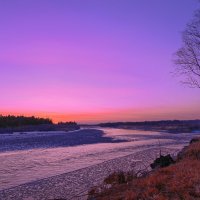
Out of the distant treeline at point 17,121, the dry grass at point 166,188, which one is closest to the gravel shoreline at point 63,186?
the dry grass at point 166,188

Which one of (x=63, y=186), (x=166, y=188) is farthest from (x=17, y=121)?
(x=166, y=188)

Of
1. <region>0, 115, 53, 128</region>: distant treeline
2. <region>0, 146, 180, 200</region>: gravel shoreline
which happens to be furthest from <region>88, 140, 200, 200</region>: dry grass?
<region>0, 115, 53, 128</region>: distant treeline

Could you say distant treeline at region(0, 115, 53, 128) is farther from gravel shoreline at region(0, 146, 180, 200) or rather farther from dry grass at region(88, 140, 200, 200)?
dry grass at region(88, 140, 200, 200)

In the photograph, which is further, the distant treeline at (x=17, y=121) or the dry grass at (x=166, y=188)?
the distant treeline at (x=17, y=121)

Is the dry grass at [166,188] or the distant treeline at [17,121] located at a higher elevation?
the distant treeline at [17,121]

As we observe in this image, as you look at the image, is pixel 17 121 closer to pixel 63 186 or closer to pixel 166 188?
pixel 63 186

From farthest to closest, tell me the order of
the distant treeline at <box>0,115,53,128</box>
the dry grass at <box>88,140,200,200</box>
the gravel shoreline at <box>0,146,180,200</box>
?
the distant treeline at <box>0,115,53,128</box> < the gravel shoreline at <box>0,146,180,200</box> < the dry grass at <box>88,140,200,200</box>

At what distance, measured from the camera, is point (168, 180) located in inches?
507

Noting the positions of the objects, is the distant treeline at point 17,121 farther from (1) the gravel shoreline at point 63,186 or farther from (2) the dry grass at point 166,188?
(2) the dry grass at point 166,188

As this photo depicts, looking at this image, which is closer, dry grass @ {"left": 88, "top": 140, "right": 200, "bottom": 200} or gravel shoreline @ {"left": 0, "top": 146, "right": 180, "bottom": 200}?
dry grass @ {"left": 88, "top": 140, "right": 200, "bottom": 200}

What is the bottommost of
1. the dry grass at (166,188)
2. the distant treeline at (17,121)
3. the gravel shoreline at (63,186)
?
the gravel shoreline at (63,186)

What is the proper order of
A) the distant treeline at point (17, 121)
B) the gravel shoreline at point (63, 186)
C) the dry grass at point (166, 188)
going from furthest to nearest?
the distant treeline at point (17, 121) → the gravel shoreline at point (63, 186) → the dry grass at point (166, 188)

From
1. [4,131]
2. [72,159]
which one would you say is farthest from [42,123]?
[72,159]

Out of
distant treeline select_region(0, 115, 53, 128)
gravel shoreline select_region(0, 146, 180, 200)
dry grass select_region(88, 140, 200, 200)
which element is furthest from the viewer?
distant treeline select_region(0, 115, 53, 128)
